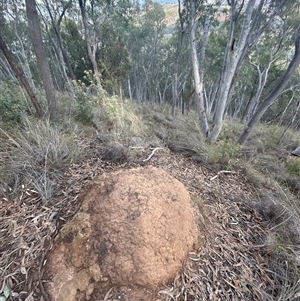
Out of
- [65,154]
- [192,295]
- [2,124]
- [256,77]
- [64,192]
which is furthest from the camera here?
[256,77]

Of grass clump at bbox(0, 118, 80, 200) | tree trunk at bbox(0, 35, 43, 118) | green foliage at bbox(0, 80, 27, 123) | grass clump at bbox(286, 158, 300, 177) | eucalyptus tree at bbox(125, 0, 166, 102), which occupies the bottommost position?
grass clump at bbox(286, 158, 300, 177)

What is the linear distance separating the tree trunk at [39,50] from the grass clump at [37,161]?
967mm

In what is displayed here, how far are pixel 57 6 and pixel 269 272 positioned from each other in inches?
467

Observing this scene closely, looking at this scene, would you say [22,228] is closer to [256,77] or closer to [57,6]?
[57,6]

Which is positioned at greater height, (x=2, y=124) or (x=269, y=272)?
(x=2, y=124)

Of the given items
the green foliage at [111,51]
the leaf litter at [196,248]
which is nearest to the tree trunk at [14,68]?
the leaf litter at [196,248]

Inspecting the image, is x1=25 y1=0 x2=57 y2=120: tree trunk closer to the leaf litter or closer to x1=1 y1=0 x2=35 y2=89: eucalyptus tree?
the leaf litter

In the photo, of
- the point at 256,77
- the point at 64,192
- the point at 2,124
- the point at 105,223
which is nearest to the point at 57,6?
the point at 2,124

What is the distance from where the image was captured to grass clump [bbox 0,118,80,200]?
156 cm

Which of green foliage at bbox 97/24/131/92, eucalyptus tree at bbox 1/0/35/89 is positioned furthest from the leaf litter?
green foliage at bbox 97/24/131/92

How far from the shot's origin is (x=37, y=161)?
1804 millimetres

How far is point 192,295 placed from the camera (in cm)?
106

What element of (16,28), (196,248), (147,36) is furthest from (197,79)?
(147,36)

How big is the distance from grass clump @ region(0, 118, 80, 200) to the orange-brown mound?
21.4 inches
